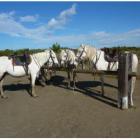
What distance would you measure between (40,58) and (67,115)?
3.80m

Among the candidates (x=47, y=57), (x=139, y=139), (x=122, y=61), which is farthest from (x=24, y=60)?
(x=139, y=139)

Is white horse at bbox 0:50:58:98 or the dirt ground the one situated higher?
white horse at bbox 0:50:58:98

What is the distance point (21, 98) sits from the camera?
32.8 feet

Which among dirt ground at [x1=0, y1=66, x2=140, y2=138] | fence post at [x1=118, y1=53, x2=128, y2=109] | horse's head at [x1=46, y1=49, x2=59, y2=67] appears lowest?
dirt ground at [x1=0, y1=66, x2=140, y2=138]

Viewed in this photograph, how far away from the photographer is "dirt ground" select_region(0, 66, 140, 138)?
605 cm

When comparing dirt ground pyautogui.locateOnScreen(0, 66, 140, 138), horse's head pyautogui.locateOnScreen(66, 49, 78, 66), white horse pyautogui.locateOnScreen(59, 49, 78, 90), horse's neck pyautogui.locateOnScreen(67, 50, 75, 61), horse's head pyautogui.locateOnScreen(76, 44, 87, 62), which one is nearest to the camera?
dirt ground pyautogui.locateOnScreen(0, 66, 140, 138)

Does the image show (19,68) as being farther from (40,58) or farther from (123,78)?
(123,78)

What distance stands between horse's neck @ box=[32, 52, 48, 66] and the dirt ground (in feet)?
4.53

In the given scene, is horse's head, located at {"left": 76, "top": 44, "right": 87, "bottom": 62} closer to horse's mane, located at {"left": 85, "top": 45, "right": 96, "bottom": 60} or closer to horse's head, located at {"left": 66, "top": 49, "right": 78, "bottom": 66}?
horse's mane, located at {"left": 85, "top": 45, "right": 96, "bottom": 60}

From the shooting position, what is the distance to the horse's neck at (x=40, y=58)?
10495mm

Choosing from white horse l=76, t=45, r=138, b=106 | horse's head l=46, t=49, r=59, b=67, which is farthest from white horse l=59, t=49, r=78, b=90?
white horse l=76, t=45, r=138, b=106

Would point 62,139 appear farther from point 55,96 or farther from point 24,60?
point 24,60

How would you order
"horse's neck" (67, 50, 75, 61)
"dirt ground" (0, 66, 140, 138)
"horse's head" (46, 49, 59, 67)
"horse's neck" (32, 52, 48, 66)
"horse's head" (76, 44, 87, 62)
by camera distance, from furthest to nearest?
1. "horse's neck" (67, 50, 75, 61)
2. "horse's head" (46, 49, 59, 67)
3. "horse's neck" (32, 52, 48, 66)
4. "horse's head" (76, 44, 87, 62)
5. "dirt ground" (0, 66, 140, 138)

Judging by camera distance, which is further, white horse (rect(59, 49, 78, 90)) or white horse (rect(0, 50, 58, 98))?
white horse (rect(59, 49, 78, 90))
